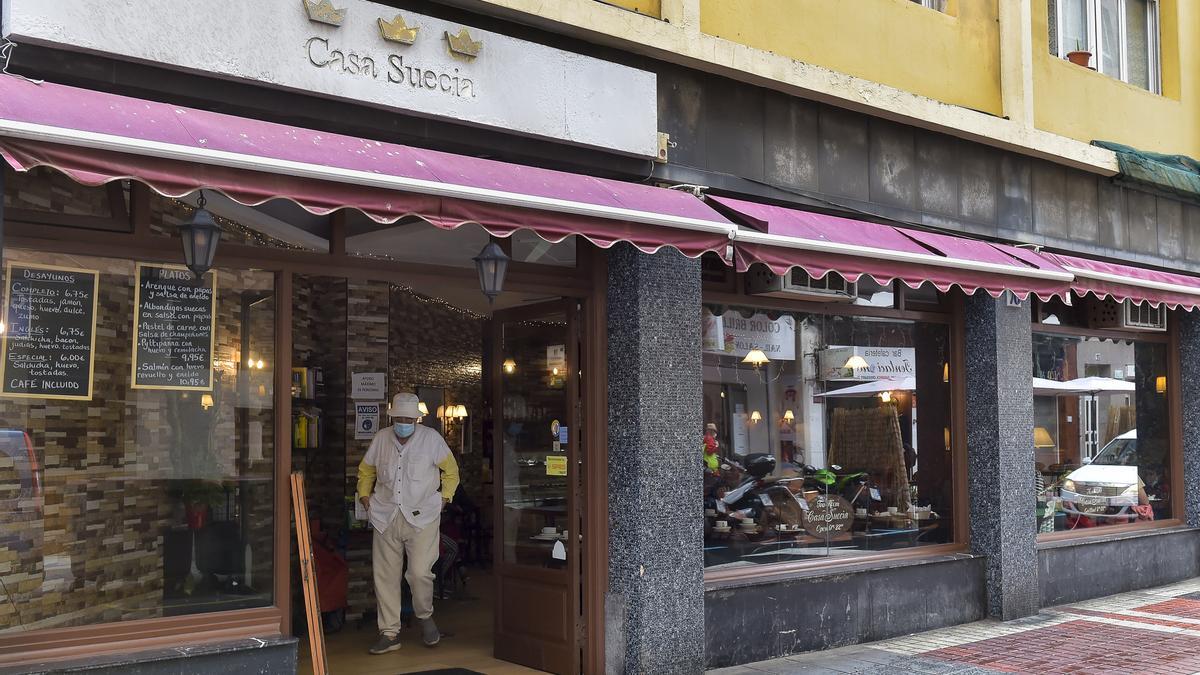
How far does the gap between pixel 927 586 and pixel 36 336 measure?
701 centimetres

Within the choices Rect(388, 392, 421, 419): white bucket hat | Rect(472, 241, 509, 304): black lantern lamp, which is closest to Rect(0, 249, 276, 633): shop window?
Rect(472, 241, 509, 304): black lantern lamp

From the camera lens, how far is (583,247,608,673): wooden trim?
24.3ft

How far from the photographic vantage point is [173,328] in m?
5.99

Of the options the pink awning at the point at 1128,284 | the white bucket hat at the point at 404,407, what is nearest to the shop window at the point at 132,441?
the white bucket hat at the point at 404,407

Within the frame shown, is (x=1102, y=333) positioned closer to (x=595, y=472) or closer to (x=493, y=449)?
(x=493, y=449)

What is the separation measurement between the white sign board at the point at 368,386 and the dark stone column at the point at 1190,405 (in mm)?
8281

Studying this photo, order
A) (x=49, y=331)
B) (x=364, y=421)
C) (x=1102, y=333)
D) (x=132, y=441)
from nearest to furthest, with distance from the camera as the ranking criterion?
(x=49, y=331) → (x=132, y=441) → (x=364, y=421) → (x=1102, y=333)

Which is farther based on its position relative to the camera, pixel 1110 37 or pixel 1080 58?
pixel 1110 37

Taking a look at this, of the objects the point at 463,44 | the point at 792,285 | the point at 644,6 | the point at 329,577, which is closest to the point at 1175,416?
the point at 792,285

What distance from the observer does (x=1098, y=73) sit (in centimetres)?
1138

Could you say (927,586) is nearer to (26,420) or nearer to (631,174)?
(631,174)

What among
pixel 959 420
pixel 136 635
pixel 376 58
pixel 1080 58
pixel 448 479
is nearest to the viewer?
pixel 136 635

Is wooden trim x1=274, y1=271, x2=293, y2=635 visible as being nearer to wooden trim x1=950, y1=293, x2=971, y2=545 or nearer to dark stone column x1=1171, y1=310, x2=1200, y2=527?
→ wooden trim x1=950, y1=293, x2=971, y2=545

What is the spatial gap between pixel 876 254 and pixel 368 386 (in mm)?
4613
